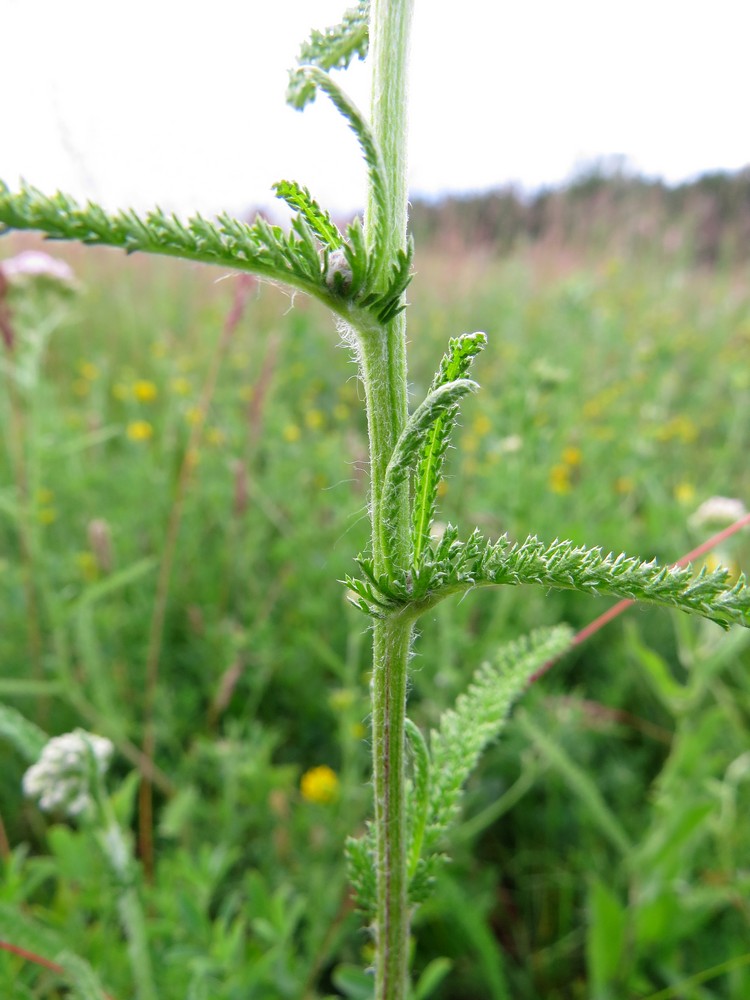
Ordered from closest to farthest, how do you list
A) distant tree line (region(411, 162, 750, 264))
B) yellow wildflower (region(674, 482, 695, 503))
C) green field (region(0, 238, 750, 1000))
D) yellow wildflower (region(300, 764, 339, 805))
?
green field (region(0, 238, 750, 1000))
yellow wildflower (region(300, 764, 339, 805))
yellow wildflower (region(674, 482, 695, 503))
distant tree line (region(411, 162, 750, 264))

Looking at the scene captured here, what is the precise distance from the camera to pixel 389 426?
0.49 meters

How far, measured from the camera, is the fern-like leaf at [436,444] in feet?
1.55

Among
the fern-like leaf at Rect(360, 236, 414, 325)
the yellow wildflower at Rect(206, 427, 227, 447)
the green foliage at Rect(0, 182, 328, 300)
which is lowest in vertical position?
the yellow wildflower at Rect(206, 427, 227, 447)

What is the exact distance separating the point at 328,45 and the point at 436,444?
0.32 meters

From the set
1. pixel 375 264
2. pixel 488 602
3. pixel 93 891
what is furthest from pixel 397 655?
pixel 488 602

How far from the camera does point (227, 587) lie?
6.82ft

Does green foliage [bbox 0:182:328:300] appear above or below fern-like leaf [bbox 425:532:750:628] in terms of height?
above

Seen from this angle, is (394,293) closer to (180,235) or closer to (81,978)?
(180,235)

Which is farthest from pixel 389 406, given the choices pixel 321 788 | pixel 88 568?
pixel 88 568

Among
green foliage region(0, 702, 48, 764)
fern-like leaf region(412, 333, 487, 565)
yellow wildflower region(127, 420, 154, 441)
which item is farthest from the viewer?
yellow wildflower region(127, 420, 154, 441)

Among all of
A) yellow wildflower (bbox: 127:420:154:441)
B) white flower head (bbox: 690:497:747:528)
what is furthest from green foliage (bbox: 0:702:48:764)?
yellow wildflower (bbox: 127:420:154:441)

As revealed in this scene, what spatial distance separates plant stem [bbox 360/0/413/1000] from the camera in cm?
48

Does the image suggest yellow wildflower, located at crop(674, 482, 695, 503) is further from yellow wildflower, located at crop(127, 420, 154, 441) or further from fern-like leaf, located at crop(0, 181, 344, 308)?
fern-like leaf, located at crop(0, 181, 344, 308)

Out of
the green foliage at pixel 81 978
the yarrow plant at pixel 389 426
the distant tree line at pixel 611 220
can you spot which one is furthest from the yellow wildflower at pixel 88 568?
the distant tree line at pixel 611 220
